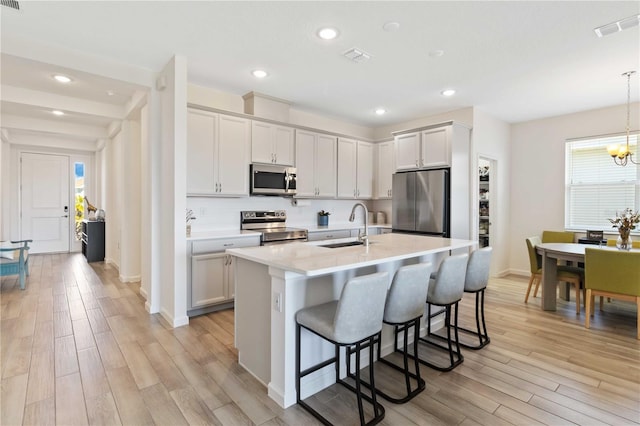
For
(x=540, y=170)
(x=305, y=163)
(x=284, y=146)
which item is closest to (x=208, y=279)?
(x=284, y=146)

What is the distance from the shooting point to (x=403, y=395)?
216 cm

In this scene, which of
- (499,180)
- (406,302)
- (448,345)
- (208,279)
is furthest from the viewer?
(499,180)

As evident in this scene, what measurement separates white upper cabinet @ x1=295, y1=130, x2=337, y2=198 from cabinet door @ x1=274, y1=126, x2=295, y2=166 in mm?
125

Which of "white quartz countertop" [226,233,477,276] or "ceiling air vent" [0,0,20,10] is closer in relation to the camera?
"white quartz countertop" [226,233,477,276]

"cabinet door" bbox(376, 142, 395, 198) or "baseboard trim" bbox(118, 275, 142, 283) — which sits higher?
"cabinet door" bbox(376, 142, 395, 198)

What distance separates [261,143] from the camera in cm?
439

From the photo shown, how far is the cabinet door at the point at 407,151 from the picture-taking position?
5102 mm

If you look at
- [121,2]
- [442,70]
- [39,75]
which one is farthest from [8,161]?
[442,70]

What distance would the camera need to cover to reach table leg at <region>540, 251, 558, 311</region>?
12.8ft

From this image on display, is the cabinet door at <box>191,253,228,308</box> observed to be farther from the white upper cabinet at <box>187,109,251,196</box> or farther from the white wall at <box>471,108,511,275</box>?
the white wall at <box>471,108,511,275</box>

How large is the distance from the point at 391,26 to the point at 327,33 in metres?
0.55

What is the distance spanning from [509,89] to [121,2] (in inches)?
171

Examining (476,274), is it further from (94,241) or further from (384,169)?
(94,241)

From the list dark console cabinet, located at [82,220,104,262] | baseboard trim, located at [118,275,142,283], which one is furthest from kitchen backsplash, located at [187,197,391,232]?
dark console cabinet, located at [82,220,104,262]
